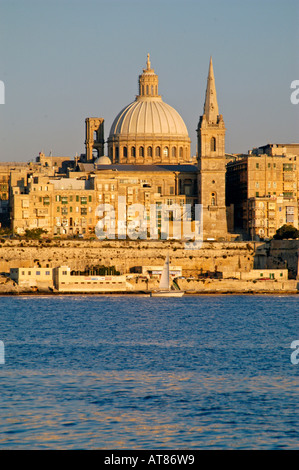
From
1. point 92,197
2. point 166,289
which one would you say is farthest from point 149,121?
point 166,289

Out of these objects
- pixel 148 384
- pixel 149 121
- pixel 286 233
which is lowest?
pixel 148 384

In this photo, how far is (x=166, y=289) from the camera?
7575 cm

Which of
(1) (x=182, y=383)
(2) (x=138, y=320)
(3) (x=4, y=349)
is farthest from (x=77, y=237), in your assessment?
(1) (x=182, y=383)

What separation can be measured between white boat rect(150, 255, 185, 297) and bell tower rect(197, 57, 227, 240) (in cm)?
1775

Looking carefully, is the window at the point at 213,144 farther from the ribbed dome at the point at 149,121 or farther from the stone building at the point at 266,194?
the ribbed dome at the point at 149,121

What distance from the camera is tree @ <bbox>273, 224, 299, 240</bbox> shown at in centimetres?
8956

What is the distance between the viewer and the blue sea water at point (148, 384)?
23.4m

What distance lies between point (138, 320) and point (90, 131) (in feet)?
192

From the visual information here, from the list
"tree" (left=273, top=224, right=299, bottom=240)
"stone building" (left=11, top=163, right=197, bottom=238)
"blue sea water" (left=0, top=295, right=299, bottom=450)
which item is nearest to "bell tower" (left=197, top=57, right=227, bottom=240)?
"stone building" (left=11, top=163, right=197, bottom=238)

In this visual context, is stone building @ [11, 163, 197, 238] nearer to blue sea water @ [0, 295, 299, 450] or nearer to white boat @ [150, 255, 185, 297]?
white boat @ [150, 255, 185, 297]

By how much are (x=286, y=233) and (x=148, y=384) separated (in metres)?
61.5

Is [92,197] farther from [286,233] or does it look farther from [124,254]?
[286,233]

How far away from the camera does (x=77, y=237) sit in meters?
90.6

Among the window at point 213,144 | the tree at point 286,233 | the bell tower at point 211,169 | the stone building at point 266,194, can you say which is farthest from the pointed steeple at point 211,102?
the tree at point 286,233
